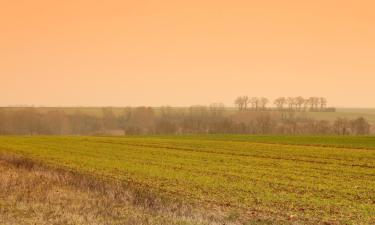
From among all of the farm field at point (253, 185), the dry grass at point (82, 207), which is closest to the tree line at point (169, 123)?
the farm field at point (253, 185)

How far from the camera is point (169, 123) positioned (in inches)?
4719

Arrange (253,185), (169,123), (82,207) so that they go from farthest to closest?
(169,123) → (253,185) → (82,207)

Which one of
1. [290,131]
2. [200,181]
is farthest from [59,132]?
[200,181]

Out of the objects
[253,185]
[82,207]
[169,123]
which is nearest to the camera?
[82,207]

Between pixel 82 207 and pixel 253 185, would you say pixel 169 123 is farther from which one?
pixel 82 207

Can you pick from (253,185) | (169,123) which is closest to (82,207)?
(253,185)

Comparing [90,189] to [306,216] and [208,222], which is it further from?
[306,216]

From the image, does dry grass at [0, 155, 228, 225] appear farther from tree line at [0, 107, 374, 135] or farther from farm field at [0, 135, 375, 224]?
tree line at [0, 107, 374, 135]

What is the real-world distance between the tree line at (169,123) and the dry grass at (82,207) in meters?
85.0

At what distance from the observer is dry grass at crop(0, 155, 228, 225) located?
1309 cm

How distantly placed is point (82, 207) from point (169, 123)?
104820 mm

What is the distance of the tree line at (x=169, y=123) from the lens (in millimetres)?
103938

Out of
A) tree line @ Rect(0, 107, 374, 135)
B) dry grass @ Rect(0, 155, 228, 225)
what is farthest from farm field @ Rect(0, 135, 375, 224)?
tree line @ Rect(0, 107, 374, 135)

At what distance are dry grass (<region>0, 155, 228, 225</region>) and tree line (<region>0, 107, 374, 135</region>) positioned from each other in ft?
279
